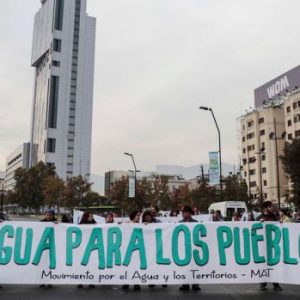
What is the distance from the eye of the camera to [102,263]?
10344 mm

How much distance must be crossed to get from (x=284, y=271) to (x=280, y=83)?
10683 cm

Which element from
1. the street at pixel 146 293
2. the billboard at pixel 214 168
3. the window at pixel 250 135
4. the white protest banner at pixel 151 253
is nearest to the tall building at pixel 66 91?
the window at pixel 250 135

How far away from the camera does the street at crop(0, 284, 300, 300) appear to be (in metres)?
9.55

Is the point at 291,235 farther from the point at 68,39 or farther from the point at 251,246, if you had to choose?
the point at 68,39

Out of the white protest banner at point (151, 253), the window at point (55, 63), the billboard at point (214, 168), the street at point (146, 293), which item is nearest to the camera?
the street at point (146, 293)

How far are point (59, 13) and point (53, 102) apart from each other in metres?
32.3

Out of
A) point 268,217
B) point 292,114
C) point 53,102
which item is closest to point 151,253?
point 268,217

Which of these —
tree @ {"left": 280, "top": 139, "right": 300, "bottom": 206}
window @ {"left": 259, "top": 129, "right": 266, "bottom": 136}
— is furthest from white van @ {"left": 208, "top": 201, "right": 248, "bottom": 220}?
window @ {"left": 259, "top": 129, "right": 266, "bottom": 136}

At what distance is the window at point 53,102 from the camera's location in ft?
535

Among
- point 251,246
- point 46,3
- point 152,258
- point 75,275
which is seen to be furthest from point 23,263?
point 46,3

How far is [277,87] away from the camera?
372ft

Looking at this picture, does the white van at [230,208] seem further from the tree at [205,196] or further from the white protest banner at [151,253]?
the tree at [205,196]

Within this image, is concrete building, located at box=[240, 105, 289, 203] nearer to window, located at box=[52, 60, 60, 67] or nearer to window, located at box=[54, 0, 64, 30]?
window, located at box=[52, 60, 60, 67]

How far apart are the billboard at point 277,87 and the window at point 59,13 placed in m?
79.0
